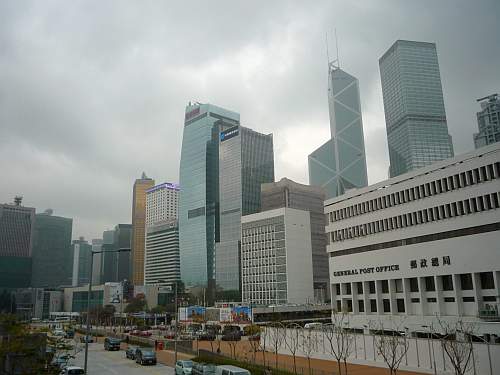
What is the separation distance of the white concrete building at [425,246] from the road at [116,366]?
38955 millimetres

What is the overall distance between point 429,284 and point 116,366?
48891mm

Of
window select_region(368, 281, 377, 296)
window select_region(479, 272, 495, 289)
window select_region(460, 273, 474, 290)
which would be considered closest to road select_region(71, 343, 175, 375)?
window select_region(460, 273, 474, 290)

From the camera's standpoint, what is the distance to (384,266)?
7994cm

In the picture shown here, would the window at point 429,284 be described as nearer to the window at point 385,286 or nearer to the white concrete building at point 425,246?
the white concrete building at point 425,246

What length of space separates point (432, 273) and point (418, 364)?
2995 cm

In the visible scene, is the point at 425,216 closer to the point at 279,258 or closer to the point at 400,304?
the point at 400,304

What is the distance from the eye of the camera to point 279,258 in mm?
156875

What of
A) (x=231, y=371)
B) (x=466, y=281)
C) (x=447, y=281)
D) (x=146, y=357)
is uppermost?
(x=447, y=281)

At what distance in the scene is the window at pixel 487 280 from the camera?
63713mm

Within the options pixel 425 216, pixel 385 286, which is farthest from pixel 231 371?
pixel 385 286

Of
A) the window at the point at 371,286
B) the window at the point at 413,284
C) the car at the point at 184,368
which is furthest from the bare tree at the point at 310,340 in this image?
the window at the point at 371,286

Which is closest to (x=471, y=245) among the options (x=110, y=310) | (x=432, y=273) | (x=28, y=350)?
(x=432, y=273)

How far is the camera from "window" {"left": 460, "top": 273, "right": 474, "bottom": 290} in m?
66.8

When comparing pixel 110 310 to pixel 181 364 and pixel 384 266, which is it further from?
pixel 181 364
